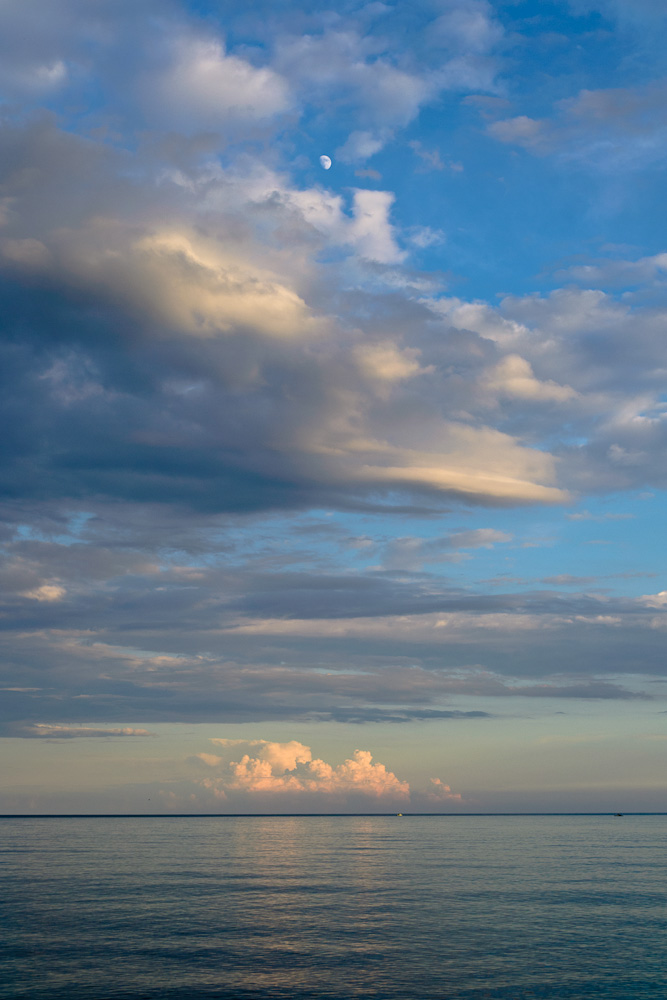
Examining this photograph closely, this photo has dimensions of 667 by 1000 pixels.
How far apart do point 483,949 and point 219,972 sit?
69.2 ft

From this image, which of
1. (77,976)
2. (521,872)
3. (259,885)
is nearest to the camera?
(77,976)

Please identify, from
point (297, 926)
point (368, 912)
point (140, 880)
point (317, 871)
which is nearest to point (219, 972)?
point (297, 926)

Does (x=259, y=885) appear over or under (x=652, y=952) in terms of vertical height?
under

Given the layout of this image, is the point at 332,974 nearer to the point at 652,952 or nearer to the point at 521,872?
the point at 652,952

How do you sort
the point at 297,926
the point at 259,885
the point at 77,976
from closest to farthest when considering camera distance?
1. the point at 77,976
2. the point at 297,926
3. the point at 259,885

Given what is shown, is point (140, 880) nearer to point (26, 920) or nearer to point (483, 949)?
point (26, 920)

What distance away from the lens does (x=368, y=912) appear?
84.2 meters

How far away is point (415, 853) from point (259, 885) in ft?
262

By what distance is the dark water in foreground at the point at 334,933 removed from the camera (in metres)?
52.4

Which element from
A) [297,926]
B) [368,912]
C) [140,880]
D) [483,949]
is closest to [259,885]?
[140,880]

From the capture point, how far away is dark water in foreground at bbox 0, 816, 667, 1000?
2063 inches

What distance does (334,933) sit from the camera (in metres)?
71.4

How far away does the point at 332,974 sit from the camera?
55.2 meters

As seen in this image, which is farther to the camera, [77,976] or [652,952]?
[652,952]
